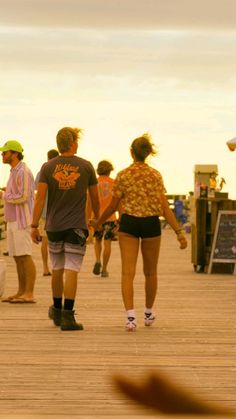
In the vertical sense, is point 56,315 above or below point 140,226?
below

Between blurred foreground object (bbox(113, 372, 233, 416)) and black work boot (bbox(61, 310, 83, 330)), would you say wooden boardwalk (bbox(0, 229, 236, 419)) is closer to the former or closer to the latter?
black work boot (bbox(61, 310, 83, 330))

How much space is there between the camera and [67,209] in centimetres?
1013

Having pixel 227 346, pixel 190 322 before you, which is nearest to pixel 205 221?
pixel 190 322

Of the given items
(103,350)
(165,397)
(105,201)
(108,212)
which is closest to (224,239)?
(105,201)

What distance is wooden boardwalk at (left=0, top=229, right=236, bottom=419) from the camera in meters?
6.47

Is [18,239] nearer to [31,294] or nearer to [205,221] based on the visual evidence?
[31,294]

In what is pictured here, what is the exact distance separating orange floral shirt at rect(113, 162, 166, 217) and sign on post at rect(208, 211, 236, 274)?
28.4 ft

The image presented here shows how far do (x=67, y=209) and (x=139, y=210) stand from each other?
0.63 meters

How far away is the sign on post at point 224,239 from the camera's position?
1881cm

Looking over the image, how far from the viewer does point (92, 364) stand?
8.09 metres

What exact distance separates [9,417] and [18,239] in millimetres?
6827

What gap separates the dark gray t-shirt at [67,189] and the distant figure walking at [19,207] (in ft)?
7.51

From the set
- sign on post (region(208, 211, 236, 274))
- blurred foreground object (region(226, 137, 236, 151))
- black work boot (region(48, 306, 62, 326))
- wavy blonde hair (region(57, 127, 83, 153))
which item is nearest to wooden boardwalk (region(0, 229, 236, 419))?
black work boot (region(48, 306, 62, 326))

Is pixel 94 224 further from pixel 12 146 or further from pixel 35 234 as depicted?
pixel 12 146
